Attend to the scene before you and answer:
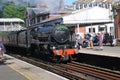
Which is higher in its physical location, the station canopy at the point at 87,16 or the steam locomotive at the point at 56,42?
the station canopy at the point at 87,16

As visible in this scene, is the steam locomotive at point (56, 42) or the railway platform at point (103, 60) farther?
the steam locomotive at point (56, 42)

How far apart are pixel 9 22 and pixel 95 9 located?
4914 cm

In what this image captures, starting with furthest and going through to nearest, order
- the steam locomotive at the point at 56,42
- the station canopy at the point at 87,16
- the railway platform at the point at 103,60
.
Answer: the station canopy at the point at 87,16
the steam locomotive at the point at 56,42
the railway platform at the point at 103,60

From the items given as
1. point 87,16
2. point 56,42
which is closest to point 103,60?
point 56,42

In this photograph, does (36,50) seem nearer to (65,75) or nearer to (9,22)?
(65,75)

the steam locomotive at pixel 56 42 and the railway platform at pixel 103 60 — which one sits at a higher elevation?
the steam locomotive at pixel 56 42

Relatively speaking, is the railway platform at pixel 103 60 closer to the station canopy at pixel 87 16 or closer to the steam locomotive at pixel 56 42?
the steam locomotive at pixel 56 42

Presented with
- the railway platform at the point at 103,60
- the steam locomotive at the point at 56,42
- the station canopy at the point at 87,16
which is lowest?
the railway platform at the point at 103,60

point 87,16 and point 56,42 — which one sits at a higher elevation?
point 87,16

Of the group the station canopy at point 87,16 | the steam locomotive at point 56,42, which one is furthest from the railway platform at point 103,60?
the station canopy at point 87,16

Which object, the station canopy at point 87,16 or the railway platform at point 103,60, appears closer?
the railway platform at point 103,60

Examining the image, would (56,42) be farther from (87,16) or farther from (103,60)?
(87,16)

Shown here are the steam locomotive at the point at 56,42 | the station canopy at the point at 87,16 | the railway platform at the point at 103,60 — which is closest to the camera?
the railway platform at the point at 103,60

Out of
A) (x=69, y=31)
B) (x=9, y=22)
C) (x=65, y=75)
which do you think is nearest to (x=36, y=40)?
(x=69, y=31)
